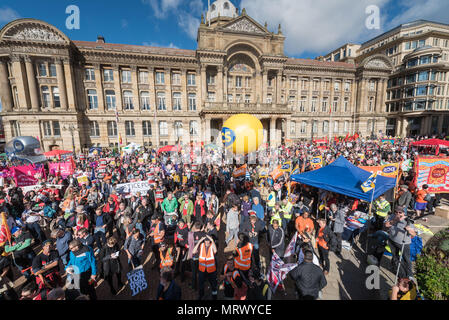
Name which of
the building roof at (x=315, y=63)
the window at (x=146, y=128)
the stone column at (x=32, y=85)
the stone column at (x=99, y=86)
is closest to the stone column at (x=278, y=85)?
the building roof at (x=315, y=63)

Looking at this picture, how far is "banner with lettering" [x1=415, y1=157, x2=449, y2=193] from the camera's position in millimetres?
8625

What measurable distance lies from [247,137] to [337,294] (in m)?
6.61

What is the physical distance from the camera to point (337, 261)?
6.22 m

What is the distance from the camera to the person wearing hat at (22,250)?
5.32m

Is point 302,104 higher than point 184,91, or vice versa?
point 184,91

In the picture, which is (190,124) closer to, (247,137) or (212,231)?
(247,137)

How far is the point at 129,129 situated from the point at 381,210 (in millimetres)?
34928

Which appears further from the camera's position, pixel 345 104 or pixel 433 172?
pixel 345 104

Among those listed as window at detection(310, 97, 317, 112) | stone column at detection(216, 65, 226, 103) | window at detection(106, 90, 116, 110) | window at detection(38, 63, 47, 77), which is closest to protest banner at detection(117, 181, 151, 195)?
stone column at detection(216, 65, 226, 103)

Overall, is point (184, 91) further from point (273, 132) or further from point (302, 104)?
point (302, 104)

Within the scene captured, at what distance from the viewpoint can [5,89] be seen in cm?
2709

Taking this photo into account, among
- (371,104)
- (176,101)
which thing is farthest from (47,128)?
(371,104)

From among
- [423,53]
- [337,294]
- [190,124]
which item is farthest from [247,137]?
[423,53]

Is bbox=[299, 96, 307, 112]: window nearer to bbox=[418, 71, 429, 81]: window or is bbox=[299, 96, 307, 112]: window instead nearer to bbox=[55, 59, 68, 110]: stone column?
bbox=[418, 71, 429, 81]: window
